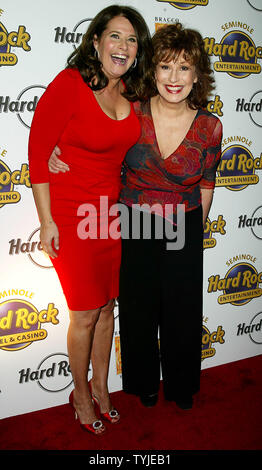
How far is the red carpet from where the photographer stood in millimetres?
1651

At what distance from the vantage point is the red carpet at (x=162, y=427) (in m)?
1.65

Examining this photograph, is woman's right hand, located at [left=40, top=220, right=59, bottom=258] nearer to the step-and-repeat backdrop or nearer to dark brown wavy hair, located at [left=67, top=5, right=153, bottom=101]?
the step-and-repeat backdrop

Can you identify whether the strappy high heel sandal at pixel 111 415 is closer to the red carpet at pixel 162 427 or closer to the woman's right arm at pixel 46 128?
the red carpet at pixel 162 427

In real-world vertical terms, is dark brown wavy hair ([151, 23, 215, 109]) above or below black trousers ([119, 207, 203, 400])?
above

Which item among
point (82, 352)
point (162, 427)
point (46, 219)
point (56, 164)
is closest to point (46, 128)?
point (56, 164)

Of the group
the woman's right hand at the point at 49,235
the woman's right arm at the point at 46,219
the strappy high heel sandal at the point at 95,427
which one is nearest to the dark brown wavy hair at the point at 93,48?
the woman's right arm at the point at 46,219

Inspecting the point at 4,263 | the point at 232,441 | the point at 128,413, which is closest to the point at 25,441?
the point at 128,413

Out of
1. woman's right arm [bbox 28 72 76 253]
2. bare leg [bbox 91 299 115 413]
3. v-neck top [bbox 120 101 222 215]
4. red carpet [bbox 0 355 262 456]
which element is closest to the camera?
woman's right arm [bbox 28 72 76 253]

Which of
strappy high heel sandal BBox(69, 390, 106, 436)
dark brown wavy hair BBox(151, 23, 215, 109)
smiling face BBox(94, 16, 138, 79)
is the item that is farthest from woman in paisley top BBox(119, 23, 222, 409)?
strappy high heel sandal BBox(69, 390, 106, 436)

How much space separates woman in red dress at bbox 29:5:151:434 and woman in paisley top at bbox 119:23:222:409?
7cm

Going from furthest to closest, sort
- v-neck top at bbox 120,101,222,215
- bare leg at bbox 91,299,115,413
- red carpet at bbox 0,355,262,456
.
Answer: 1. bare leg at bbox 91,299,115,413
2. red carpet at bbox 0,355,262,456
3. v-neck top at bbox 120,101,222,215

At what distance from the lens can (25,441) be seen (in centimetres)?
168

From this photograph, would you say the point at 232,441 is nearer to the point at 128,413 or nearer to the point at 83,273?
the point at 128,413

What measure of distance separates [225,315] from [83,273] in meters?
1.09
